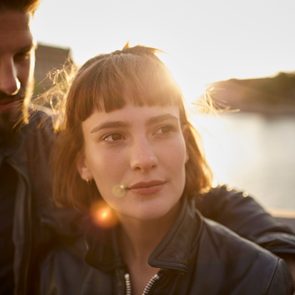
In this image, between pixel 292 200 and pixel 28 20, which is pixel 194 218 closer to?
pixel 28 20

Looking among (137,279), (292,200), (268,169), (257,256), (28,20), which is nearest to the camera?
(257,256)

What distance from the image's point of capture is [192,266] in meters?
1.67

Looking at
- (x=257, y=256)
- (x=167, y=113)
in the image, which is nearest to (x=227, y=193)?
(x=257, y=256)

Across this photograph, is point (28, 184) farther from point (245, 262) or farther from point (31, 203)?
point (245, 262)

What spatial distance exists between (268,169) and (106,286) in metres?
18.2

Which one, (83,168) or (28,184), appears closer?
(83,168)

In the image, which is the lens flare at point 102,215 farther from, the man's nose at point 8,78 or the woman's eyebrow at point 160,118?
the man's nose at point 8,78

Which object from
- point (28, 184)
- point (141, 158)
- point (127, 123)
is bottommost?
point (28, 184)

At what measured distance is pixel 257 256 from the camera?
1.64 m

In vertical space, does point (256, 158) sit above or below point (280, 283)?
below

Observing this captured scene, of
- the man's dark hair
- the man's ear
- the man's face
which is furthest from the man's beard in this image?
the man's ear

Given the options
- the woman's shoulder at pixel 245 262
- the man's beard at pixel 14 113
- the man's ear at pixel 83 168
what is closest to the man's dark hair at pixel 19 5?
the man's beard at pixel 14 113

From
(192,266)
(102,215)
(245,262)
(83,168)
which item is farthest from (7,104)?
(245,262)

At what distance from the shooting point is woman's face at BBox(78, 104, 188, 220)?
1.58 metres
